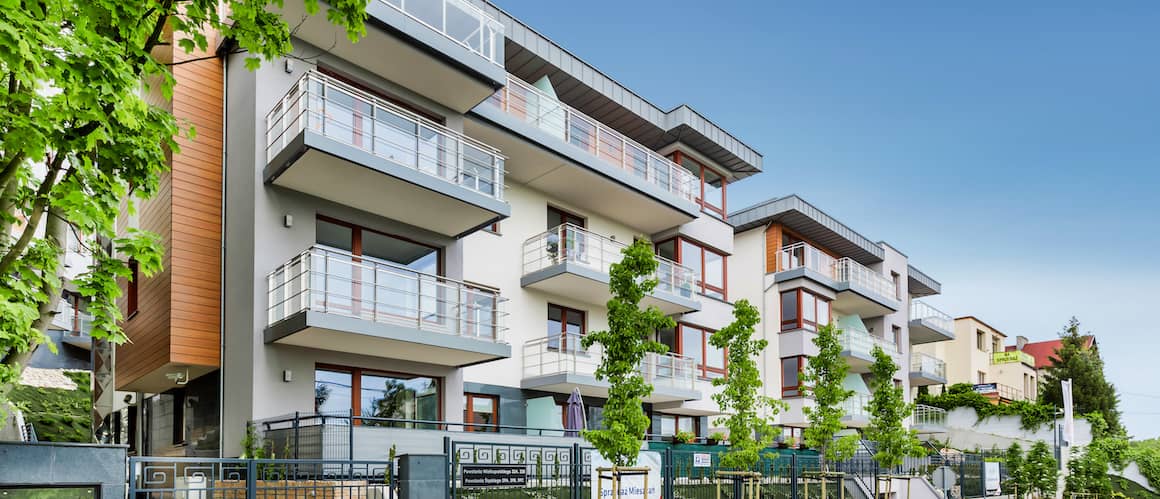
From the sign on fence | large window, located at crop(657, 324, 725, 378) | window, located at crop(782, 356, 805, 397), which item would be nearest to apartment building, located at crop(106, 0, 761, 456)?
the sign on fence

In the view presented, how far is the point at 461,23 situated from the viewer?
57.6 feet

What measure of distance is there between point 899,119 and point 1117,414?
36.3 m

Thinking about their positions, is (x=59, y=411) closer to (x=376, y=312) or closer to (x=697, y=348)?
(x=376, y=312)

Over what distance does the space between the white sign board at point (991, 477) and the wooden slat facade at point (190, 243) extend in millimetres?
23734

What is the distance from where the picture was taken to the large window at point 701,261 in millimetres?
26281

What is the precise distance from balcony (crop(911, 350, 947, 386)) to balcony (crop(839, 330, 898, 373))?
201 inches

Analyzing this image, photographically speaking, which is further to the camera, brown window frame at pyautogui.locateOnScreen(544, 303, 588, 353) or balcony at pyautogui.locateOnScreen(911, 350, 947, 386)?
balcony at pyautogui.locateOnScreen(911, 350, 947, 386)

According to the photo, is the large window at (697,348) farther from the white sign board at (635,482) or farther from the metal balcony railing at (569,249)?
the white sign board at (635,482)

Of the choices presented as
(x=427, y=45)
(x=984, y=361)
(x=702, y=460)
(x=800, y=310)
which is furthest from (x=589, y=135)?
(x=984, y=361)

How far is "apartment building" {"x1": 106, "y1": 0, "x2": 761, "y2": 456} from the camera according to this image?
50.7 ft

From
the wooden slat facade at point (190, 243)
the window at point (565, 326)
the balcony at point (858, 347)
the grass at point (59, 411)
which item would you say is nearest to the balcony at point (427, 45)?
the wooden slat facade at point (190, 243)

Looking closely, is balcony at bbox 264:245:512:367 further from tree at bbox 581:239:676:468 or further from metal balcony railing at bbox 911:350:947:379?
metal balcony railing at bbox 911:350:947:379

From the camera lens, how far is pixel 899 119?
1275 inches

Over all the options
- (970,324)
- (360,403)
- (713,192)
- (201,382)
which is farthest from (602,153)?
(970,324)
